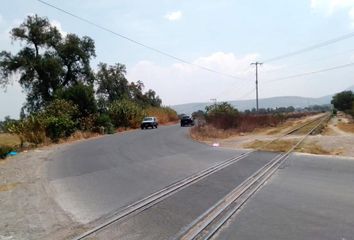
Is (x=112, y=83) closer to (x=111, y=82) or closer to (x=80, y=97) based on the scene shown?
(x=111, y=82)

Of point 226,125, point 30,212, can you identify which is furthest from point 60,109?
point 30,212

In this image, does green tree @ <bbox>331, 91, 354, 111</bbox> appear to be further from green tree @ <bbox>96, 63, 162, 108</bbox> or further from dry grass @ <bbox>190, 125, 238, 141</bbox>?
dry grass @ <bbox>190, 125, 238, 141</bbox>

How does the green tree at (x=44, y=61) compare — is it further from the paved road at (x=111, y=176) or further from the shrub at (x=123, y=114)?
the paved road at (x=111, y=176)

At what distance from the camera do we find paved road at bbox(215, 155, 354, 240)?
715 cm

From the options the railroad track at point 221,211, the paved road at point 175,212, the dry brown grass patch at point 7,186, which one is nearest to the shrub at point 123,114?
the dry brown grass patch at point 7,186

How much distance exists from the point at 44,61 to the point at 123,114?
12.1 meters

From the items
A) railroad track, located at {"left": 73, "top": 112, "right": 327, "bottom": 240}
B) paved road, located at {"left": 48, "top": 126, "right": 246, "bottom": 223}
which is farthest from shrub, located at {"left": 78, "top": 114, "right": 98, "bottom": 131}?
railroad track, located at {"left": 73, "top": 112, "right": 327, "bottom": 240}

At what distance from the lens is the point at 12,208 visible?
10062 mm

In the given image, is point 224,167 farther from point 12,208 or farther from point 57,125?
point 57,125

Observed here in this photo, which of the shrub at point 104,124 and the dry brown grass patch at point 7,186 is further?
the shrub at point 104,124

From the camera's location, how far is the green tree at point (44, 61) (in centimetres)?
5506

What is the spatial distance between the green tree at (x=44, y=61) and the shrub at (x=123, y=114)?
6.31m

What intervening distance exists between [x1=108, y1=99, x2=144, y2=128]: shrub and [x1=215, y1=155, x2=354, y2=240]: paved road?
152 ft

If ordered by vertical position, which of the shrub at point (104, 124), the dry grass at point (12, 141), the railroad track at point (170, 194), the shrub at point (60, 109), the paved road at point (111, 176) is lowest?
the dry grass at point (12, 141)
